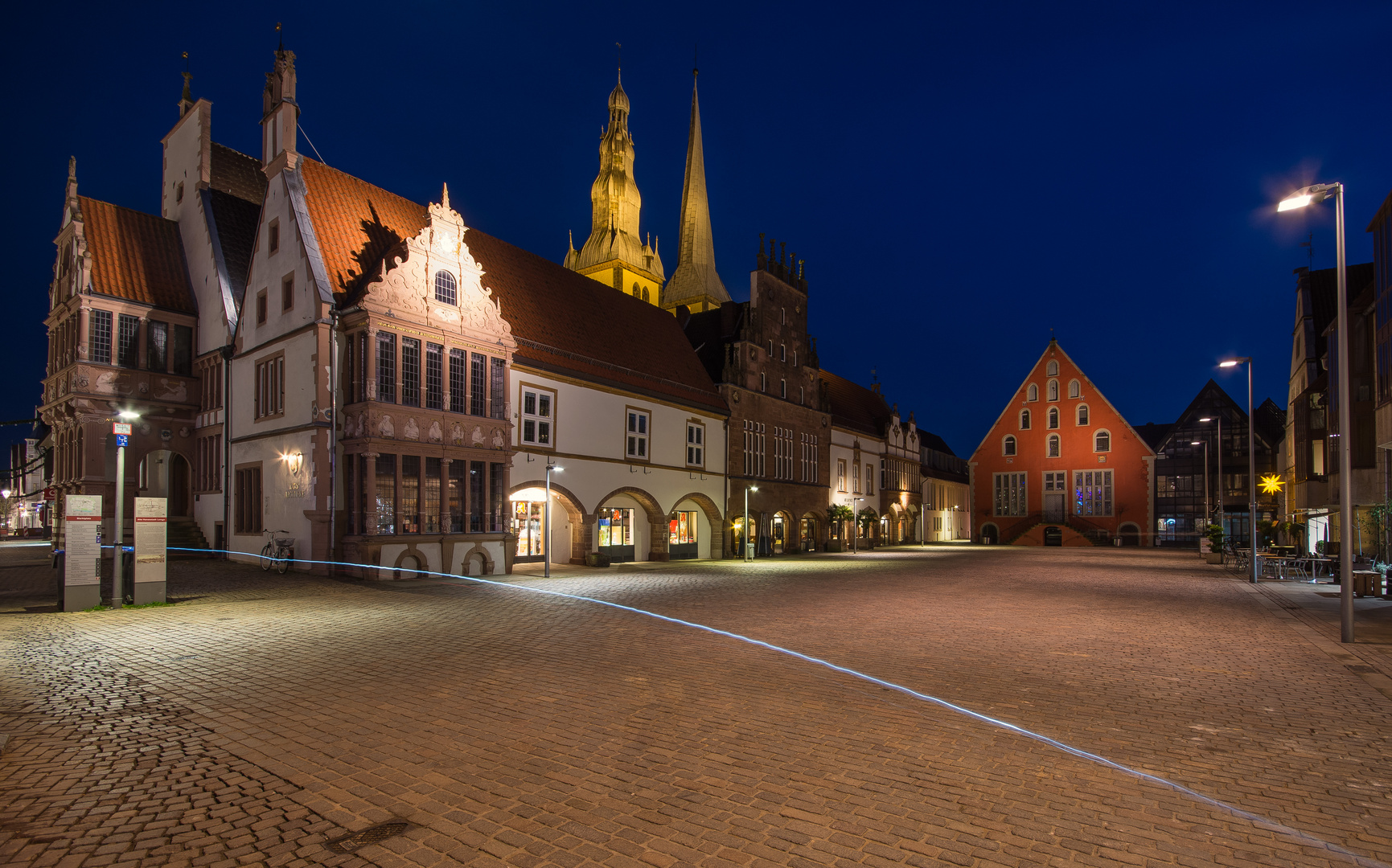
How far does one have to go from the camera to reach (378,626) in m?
14.0

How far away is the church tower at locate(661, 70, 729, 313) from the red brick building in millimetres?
28405

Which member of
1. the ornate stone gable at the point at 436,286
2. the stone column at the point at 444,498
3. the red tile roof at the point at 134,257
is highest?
the red tile roof at the point at 134,257

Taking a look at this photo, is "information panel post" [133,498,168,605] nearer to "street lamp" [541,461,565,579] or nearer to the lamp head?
"street lamp" [541,461,565,579]

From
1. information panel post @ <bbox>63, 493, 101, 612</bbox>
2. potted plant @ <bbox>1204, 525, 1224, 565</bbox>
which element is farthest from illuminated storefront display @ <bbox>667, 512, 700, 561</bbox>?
potted plant @ <bbox>1204, 525, 1224, 565</bbox>

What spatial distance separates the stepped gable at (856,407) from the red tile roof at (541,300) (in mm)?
17704

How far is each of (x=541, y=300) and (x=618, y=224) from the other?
36.7 metres

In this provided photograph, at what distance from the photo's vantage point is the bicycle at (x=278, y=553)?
24484 mm

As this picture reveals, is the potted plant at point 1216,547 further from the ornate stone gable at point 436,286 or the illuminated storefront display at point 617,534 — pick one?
the ornate stone gable at point 436,286

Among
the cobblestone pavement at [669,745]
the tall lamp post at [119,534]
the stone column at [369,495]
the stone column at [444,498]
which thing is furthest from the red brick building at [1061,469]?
the tall lamp post at [119,534]

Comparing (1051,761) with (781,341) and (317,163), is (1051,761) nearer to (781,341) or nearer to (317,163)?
(317,163)

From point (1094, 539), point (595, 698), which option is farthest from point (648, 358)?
point (1094, 539)

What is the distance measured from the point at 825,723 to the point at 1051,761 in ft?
6.75

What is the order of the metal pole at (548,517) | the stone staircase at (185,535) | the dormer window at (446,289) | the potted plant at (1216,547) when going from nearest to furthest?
the dormer window at (446,289)
the metal pole at (548,517)
the stone staircase at (185,535)
the potted plant at (1216,547)

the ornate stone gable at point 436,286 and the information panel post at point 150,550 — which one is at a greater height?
the ornate stone gable at point 436,286
